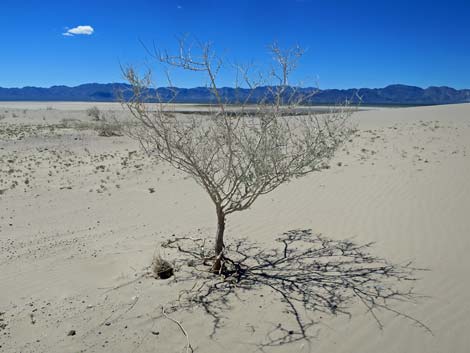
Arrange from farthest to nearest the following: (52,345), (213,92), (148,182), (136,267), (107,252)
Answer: (148,182)
(107,252)
(136,267)
(213,92)
(52,345)

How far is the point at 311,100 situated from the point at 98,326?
352 centimetres

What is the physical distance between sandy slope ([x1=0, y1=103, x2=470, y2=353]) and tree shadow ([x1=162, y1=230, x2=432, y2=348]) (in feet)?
0.48

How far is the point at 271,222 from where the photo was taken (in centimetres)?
767

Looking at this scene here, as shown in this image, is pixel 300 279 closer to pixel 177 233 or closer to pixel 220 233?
pixel 220 233

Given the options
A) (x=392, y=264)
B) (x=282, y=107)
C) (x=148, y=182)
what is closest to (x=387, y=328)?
(x=392, y=264)

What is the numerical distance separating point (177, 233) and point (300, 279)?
261cm

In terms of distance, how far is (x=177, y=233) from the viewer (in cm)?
713

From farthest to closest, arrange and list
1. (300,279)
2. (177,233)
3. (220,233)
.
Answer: (177,233) < (220,233) < (300,279)

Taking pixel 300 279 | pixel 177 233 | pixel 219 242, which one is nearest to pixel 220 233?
pixel 219 242

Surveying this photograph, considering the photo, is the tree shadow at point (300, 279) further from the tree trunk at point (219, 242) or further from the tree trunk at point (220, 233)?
the tree trunk at point (220, 233)

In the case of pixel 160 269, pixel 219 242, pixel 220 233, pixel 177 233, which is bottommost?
pixel 177 233

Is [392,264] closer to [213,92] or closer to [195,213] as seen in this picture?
[213,92]

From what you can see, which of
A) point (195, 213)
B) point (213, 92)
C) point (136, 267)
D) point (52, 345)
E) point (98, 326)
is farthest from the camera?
point (195, 213)

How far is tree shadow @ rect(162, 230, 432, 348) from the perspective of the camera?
4488 millimetres
